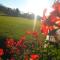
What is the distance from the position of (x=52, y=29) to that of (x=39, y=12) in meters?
0.23

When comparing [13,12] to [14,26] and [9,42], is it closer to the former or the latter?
[14,26]

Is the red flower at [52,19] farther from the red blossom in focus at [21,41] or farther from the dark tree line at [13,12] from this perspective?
the red blossom in focus at [21,41]

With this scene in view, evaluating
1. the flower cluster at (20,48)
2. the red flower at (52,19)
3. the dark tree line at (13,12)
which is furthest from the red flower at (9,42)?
the red flower at (52,19)

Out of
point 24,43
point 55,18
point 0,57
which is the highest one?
point 55,18

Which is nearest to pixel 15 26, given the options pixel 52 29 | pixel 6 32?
pixel 6 32

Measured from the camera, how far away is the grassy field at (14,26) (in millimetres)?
1392

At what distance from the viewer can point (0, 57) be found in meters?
1.36

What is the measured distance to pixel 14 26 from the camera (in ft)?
4.63

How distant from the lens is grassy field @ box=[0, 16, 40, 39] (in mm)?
1392

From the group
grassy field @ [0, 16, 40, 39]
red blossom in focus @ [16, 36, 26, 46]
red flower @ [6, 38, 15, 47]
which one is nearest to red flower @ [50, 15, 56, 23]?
grassy field @ [0, 16, 40, 39]

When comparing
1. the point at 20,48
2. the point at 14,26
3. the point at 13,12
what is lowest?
the point at 20,48

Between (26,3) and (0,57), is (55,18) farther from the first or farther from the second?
(0,57)

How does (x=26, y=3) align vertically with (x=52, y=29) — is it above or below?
above

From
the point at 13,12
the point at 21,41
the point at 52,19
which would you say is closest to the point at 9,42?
the point at 21,41
